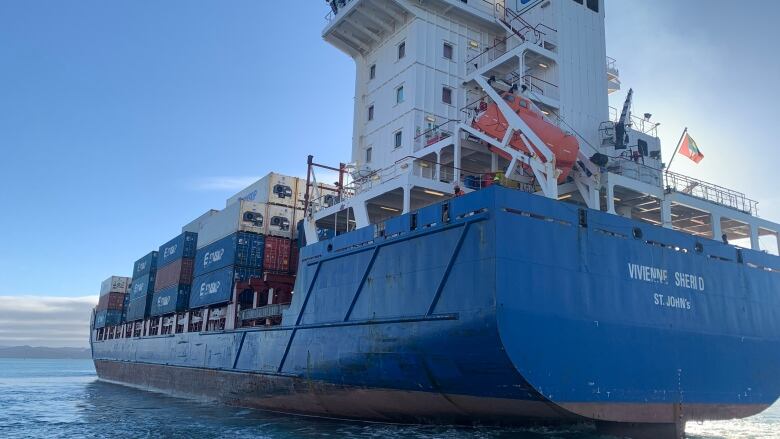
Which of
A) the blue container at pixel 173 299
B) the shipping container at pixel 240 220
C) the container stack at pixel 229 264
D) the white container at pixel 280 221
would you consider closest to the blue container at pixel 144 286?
the blue container at pixel 173 299

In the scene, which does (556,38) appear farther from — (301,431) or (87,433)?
(87,433)

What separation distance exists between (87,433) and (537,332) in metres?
11.2

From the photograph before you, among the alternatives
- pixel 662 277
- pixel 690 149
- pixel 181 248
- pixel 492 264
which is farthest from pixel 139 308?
pixel 690 149

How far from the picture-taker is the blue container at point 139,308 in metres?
27.3

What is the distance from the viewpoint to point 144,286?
92.2ft

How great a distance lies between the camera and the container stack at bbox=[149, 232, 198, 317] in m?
23.2

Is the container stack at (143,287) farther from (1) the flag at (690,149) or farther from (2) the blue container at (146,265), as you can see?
(1) the flag at (690,149)

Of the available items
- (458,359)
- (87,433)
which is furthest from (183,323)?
(458,359)

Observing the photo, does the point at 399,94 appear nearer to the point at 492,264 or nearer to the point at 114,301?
the point at 492,264

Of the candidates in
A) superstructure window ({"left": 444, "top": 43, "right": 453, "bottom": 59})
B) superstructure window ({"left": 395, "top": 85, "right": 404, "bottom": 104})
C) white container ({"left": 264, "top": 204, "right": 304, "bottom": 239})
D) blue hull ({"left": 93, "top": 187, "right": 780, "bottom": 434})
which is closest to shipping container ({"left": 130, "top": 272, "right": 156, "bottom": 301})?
white container ({"left": 264, "top": 204, "right": 304, "bottom": 239})

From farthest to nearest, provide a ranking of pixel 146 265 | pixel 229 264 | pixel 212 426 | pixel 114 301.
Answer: pixel 114 301 < pixel 146 265 < pixel 229 264 < pixel 212 426

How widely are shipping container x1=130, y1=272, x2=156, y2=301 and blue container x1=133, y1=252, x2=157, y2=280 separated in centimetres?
23

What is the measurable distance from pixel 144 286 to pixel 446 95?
1914cm

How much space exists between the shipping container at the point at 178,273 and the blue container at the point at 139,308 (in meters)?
2.73
